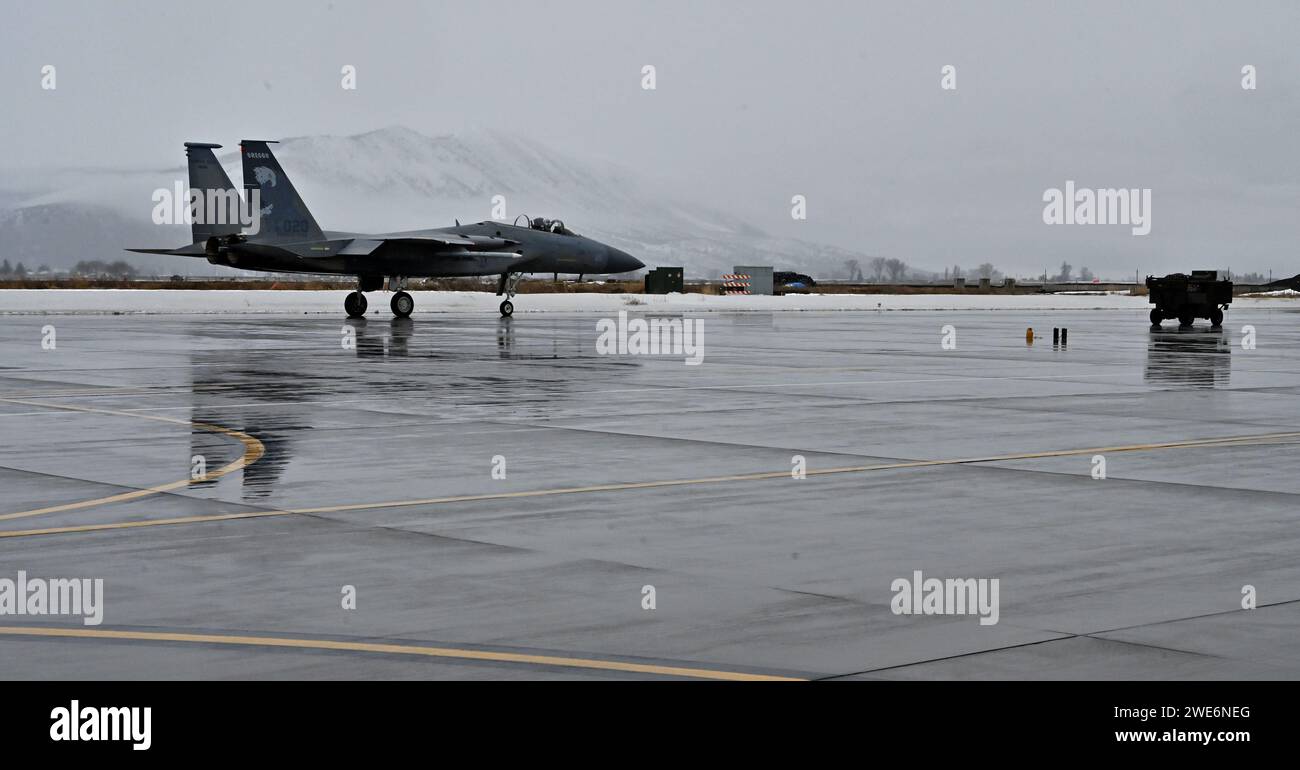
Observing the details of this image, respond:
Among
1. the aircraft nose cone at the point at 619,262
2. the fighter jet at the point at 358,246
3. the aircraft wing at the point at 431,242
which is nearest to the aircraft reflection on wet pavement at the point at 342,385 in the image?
the fighter jet at the point at 358,246

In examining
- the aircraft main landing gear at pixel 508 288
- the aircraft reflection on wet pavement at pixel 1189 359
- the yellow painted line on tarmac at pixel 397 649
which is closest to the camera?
the yellow painted line on tarmac at pixel 397 649

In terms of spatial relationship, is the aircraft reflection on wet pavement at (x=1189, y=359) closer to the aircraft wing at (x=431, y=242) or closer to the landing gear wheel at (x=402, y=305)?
the aircraft wing at (x=431, y=242)

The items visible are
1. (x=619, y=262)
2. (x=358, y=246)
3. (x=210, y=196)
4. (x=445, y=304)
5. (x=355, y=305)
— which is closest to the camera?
(x=210, y=196)

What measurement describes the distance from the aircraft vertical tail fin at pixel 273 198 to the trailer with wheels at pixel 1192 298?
29.4m

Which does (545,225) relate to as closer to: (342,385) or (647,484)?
(342,385)

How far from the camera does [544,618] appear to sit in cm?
902

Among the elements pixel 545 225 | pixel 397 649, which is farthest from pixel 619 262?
pixel 397 649

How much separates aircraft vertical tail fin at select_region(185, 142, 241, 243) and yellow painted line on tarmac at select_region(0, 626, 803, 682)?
136ft

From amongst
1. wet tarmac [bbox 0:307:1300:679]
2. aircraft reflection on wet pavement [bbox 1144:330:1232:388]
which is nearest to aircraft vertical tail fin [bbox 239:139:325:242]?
wet tarmac [bbox 0:307:1300:679]

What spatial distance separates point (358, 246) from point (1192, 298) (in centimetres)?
2922

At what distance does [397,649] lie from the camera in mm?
8242

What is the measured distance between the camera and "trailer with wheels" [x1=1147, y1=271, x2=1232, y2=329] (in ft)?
178

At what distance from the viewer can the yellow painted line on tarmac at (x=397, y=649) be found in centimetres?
777

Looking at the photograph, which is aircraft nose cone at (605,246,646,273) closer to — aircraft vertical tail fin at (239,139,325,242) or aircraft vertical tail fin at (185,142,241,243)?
aircraft vertical tail fin at (239,139,325,242)
